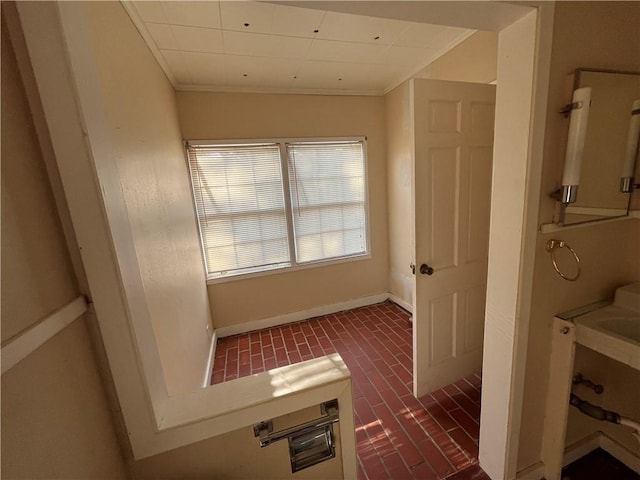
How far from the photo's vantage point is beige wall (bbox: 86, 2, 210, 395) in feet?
3.41

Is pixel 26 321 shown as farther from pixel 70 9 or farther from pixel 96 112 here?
pixel 70 9

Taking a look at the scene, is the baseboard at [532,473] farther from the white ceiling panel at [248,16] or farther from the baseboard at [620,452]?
the white ceiling panel at [248,16]

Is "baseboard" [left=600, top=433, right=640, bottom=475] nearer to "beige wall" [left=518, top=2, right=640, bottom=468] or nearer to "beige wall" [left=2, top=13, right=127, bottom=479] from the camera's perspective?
"beige wall" [left=518, top=2, right=640, bottom=468]

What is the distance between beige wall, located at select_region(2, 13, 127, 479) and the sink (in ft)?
5.74

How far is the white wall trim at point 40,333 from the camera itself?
0.41 meters

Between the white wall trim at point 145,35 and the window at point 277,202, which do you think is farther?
the window at point 277,202

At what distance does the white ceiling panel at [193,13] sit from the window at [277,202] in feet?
3.58

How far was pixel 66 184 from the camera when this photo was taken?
1.76 ft

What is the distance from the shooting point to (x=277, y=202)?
2887 millimetres

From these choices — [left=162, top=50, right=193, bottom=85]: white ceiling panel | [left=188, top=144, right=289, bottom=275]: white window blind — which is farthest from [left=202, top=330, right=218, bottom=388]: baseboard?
[left=162, top=50, right=193, bottom=85]: white ceiling panel

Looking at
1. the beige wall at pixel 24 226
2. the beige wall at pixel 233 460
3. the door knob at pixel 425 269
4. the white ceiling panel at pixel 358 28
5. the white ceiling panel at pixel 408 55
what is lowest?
the beige wall at pixel 233 460

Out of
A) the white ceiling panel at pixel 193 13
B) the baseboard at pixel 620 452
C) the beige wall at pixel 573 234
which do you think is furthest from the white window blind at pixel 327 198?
the baseboard at pixel 620 452

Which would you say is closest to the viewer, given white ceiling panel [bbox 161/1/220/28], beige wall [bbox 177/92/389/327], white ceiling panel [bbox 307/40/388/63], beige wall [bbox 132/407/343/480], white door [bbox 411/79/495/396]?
beige wall [bbox 132/407/343/480]

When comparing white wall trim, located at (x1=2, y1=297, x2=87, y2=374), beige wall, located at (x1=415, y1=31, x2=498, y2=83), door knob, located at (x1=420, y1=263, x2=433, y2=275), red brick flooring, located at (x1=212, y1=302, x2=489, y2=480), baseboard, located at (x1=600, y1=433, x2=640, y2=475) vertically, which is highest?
beige wall, located at (x1=415, y1=31, x2=498, y2=83)
